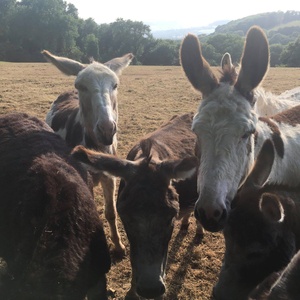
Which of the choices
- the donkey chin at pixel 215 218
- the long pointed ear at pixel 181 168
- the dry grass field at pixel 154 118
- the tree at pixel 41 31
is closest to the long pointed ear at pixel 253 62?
the long pointed ear at pixel 181 168

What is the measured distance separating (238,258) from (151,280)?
776mm

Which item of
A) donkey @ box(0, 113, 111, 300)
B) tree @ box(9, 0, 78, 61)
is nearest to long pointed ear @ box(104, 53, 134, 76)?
donkey @ box(0, 113, 111, 300)

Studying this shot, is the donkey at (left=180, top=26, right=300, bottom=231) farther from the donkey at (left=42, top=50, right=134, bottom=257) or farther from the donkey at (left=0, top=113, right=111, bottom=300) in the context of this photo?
the donkey at (left=42, top=50, right=134, bottom=257)

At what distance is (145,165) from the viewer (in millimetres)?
3531

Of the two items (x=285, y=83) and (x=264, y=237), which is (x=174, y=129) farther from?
(x=285, y=83)

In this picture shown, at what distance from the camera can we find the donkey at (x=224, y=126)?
117 inches

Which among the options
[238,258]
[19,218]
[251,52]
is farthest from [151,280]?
[251,52]

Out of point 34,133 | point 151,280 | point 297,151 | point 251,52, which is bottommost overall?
point 151,280

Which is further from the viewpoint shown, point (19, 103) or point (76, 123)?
point (19, 103)

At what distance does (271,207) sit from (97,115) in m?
2.65

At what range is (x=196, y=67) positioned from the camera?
3594 mm

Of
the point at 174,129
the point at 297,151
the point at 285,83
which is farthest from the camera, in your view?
the point at 285,83

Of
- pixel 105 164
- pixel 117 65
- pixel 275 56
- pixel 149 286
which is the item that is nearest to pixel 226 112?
pixel 105 164

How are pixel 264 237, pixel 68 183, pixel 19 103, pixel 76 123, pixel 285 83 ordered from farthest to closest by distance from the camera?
pixel 285 83
pixel 19 103
pixel 76 123
pixel 68 183
pixel 264 237
